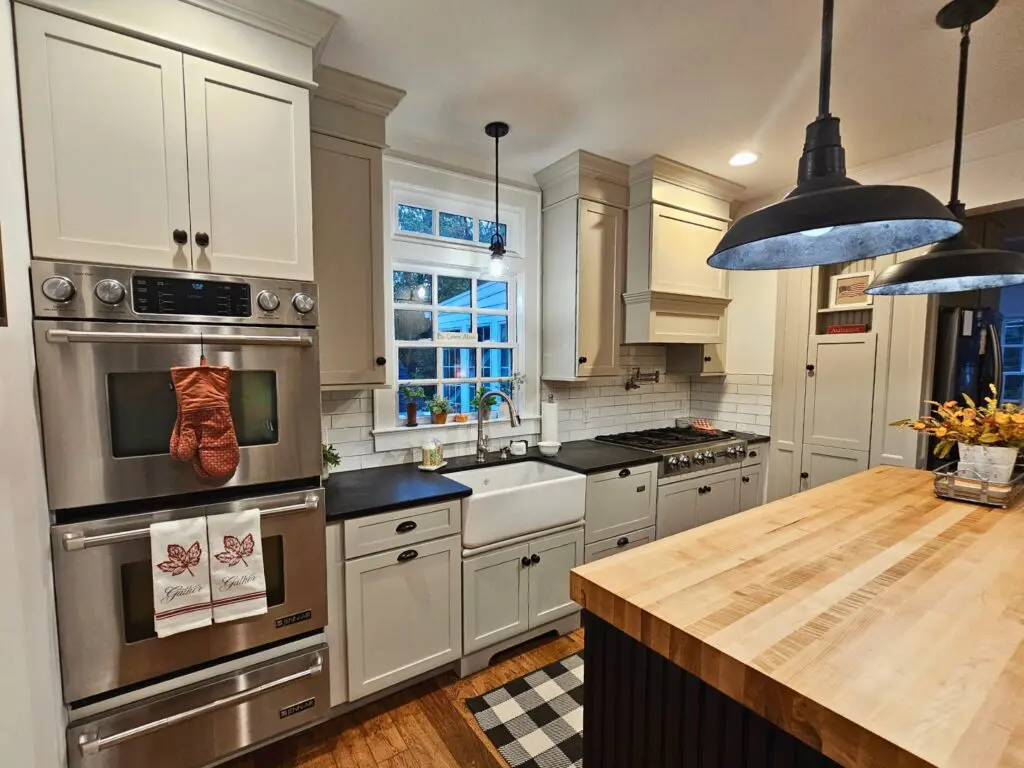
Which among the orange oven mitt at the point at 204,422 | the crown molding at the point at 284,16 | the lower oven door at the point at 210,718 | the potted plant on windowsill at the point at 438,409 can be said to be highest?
the crown molding at the point at 284,16

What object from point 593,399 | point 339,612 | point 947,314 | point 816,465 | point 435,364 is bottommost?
point 339,612

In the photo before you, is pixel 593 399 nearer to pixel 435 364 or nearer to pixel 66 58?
pixel 435 364

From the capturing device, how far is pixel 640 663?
110 centimetres

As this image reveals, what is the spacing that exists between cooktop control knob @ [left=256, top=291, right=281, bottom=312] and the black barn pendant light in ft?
7.07

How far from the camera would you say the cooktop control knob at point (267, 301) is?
1546mm

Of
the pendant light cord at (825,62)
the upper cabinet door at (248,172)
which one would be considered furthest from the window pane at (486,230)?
the pendant light cord at (825,62)

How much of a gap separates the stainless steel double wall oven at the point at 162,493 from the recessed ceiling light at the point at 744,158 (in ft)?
8.27

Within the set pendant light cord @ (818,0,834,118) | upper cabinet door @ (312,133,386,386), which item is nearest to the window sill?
upper cabinet door @ (312,133,386,386)

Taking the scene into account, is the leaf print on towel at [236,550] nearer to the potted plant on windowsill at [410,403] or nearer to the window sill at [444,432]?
the window sill at [444,432]

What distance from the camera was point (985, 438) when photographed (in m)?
1.78

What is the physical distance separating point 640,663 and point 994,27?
2449 mm

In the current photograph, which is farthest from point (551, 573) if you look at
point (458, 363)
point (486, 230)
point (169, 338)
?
point (486, 230)

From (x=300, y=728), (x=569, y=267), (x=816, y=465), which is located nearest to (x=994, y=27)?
(x=569, y=267)

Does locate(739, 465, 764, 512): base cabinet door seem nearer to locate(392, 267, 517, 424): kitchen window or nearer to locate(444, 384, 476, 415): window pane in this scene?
locate(392, 267, 517, 424): kitchen window
